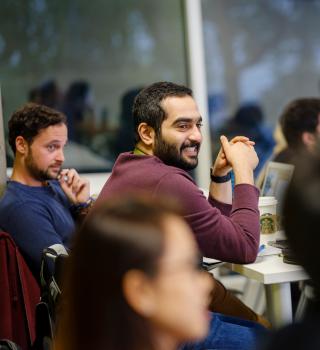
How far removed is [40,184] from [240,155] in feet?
3.01

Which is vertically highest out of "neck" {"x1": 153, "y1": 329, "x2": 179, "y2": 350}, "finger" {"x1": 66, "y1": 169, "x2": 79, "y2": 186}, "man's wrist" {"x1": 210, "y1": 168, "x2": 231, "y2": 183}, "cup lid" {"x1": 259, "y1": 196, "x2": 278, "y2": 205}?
"man's wrist" {"x1": 210, "y1": 168, "x2": 231, "y2": 183}

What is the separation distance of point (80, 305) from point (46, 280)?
1.03 meters

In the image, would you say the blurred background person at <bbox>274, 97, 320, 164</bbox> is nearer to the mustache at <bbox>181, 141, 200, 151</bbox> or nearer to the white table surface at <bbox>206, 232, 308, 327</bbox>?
the white table surface at <bbox>206, 232, 308, 327</bbox>

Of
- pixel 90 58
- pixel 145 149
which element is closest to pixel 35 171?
pixel 145 149

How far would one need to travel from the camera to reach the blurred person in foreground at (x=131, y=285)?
1.21 m

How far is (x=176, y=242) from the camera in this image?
4.12 ft

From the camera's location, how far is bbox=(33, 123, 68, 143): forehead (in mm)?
2908

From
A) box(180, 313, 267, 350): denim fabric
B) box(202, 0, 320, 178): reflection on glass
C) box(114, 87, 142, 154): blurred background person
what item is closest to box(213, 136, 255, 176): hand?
box(180, 313, 267, 350): denim fabric

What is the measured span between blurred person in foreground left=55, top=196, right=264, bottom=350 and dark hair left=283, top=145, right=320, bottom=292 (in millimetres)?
217

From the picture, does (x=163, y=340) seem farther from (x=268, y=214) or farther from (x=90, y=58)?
(x=90, y=58)

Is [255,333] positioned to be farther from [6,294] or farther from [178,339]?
[178,339]

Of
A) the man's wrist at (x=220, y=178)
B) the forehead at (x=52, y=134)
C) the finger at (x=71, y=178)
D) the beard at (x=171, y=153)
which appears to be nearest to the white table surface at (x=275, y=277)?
the man's wrist at (x=220, y=178)

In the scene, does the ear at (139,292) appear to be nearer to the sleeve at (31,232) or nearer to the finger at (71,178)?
the sleeve at (31,232)

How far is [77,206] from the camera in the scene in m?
3.00
